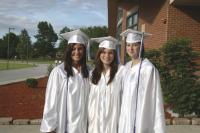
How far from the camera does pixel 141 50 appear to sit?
5398 millimetres

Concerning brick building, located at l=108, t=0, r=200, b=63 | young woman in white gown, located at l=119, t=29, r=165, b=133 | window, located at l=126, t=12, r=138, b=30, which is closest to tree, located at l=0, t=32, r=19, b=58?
window, located at l=126, t=12, r=138, b=30

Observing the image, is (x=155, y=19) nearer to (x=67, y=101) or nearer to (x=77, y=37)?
(x=77, y=37)

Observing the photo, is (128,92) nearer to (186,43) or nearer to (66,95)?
(66,95)

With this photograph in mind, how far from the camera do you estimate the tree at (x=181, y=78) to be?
434 inches

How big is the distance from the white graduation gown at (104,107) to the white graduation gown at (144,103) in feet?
0.26

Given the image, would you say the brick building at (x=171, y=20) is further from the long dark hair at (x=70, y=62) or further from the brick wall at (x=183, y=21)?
the long dark hair at (x=70, y=62)

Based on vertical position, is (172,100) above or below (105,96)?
below

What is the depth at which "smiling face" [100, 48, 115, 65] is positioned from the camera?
5426 mm

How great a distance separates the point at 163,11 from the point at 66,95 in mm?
10008

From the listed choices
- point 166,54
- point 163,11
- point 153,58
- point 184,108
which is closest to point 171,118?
point 184,108

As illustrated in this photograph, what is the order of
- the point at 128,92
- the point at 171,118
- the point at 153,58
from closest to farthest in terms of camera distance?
the point at 128,92
the point at 171,118
the point at 153,58

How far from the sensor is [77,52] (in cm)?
538

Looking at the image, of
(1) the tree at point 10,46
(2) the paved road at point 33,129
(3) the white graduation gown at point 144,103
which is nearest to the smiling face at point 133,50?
(3) the white graduation gown at point 144,103

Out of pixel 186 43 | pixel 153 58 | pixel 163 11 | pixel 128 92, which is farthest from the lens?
pixel 163 11
